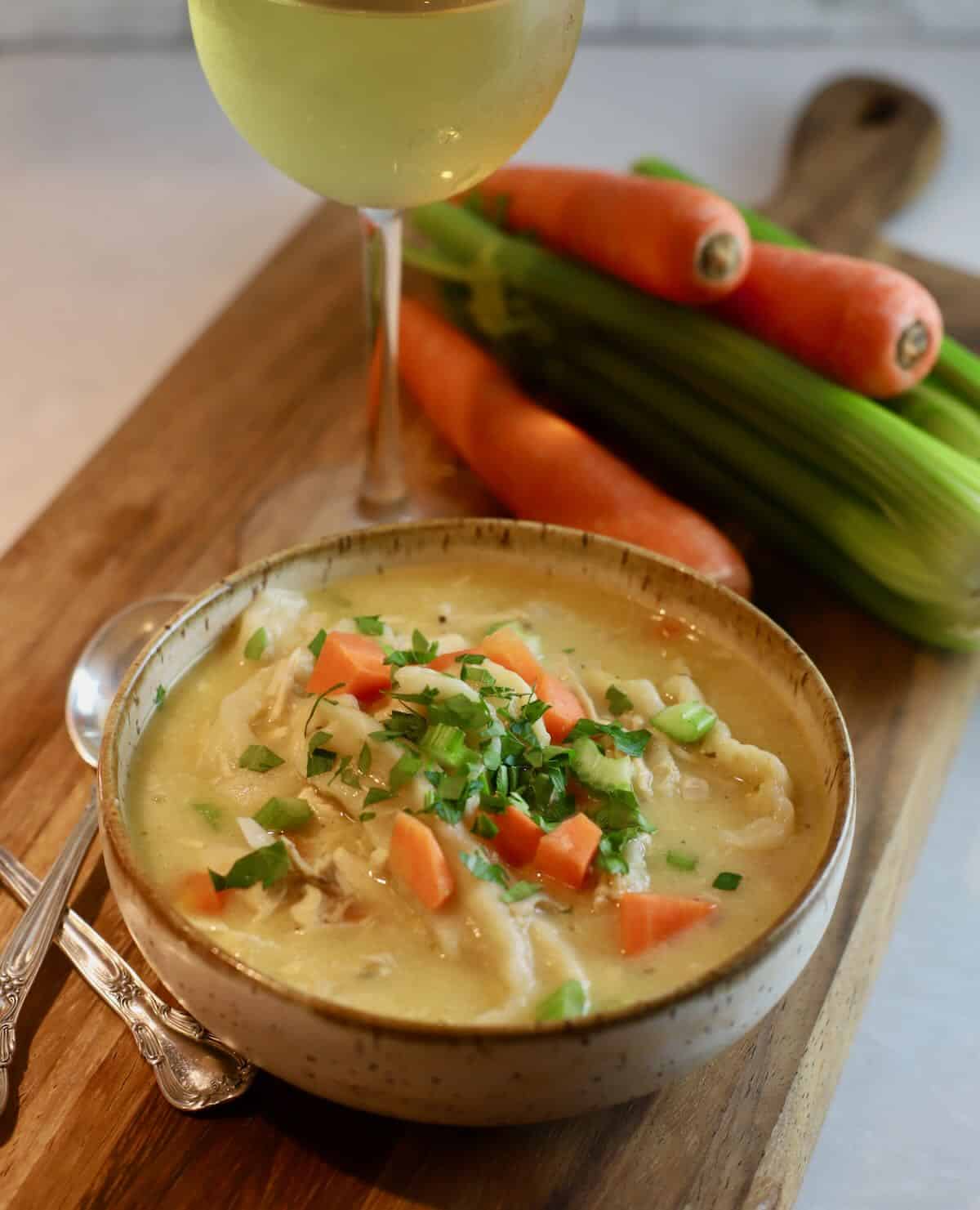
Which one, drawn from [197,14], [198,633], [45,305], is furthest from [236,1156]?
[45,305]

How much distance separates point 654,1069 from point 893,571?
1.21 m

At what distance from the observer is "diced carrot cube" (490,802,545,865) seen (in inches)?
61.8

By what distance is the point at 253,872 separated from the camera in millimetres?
1523

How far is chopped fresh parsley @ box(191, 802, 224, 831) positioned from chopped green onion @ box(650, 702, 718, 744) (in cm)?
55

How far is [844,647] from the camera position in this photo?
2.37 metres

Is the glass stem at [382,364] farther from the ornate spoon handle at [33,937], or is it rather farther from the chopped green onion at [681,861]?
the chopped green onion at [681,861]

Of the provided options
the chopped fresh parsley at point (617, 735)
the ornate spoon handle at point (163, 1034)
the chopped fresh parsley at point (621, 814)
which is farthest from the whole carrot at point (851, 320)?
the ornate spoon handle at point (163, 1034)

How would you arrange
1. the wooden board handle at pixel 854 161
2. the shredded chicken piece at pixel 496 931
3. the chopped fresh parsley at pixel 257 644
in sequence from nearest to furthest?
the shredded chicken piece at pixel 496 931 → the chopped fresh parsley at pixel 257 644 → the wooden board handle at pixel 854 161

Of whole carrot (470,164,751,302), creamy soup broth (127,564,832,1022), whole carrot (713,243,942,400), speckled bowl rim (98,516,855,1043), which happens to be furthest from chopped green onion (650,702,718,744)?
whole carrot (470,164,751,302)

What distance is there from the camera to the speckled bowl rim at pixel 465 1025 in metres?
1.30

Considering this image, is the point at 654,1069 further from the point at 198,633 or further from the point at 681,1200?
the point at 198,633

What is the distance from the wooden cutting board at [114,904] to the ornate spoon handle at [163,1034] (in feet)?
0.09

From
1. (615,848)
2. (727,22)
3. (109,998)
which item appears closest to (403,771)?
(615,848)

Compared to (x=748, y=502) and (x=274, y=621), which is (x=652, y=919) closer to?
(x=274, y=621)
